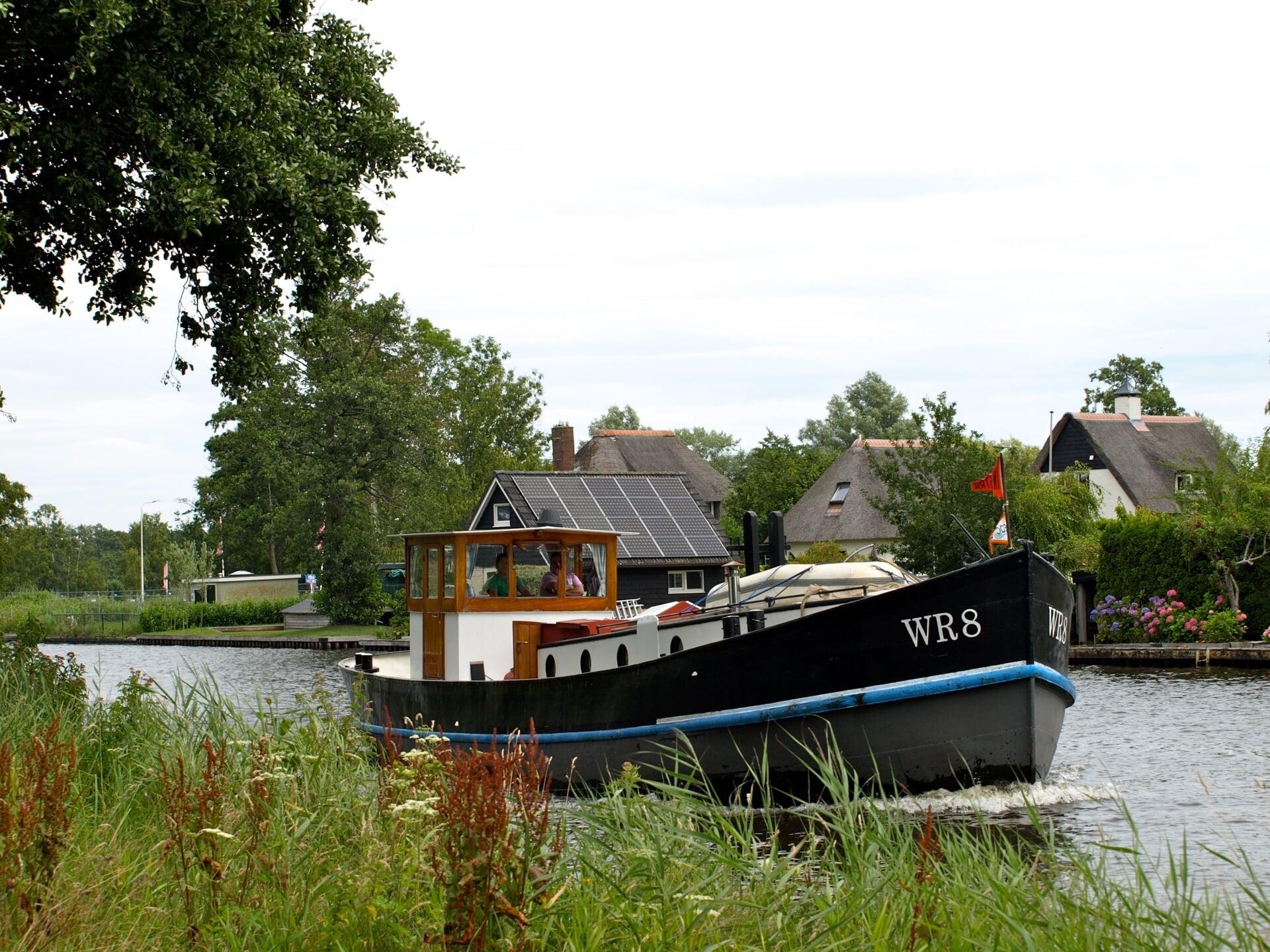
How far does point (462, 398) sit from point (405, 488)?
7454 mm

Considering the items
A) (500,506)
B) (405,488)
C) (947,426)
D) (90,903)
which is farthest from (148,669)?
(90,903)

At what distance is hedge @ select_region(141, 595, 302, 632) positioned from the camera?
5328 centimetres

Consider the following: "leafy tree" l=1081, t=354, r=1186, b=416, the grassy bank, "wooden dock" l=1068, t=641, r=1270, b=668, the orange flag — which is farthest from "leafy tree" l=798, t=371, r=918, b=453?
the grassy bank

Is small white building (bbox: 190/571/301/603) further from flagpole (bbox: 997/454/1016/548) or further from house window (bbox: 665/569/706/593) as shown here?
flagpole (bbox: 997/454/1016/548)

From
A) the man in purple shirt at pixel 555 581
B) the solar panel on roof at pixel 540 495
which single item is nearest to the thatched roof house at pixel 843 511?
the solar panel on roof at pixel 540 495

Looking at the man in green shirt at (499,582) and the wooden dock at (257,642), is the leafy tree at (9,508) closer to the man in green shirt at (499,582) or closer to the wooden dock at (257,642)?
the wooden dock at (257,642)

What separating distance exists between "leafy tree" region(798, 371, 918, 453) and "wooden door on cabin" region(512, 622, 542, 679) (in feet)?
214

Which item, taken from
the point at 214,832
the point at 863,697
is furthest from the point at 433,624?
the point at 214,832

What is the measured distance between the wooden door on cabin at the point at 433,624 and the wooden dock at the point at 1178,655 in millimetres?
13373

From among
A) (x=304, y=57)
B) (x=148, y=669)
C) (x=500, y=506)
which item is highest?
(x=304, y=57)

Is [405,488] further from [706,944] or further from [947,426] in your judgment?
[706,944]

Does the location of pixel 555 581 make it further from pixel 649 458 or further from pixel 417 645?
pixel 649 458

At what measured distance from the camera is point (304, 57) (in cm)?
1143

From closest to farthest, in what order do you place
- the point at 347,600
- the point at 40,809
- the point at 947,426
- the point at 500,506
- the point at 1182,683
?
the point at 40,809 < the point at 1182,683 < the point at 947,426 < the point at 500,506 < the point at 347,600
